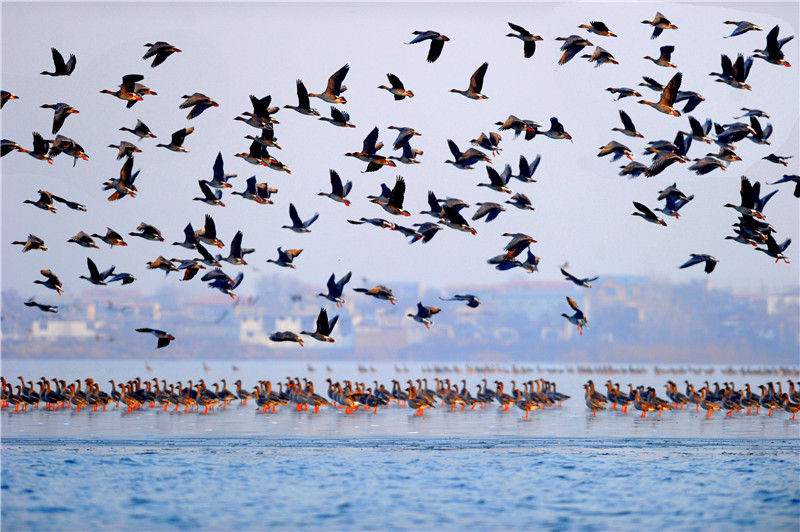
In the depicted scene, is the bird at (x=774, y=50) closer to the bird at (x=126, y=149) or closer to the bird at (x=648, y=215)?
the bird at (x=648, y=215)

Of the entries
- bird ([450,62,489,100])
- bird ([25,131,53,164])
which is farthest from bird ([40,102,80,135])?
bird ([450,62,489,100])

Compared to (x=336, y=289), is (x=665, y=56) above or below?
above

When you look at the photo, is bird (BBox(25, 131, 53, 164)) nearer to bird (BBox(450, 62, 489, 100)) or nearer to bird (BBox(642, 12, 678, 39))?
bird (BBox(450, 62, 489, 100))

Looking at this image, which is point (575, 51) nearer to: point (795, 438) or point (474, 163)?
point (474, 163)

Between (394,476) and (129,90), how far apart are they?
1038cm

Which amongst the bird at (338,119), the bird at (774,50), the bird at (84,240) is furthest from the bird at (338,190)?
the bird at (774,50)

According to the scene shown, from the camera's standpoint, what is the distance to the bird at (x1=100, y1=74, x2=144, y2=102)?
22.3 metres

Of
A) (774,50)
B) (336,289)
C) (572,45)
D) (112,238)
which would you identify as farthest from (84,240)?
(774,50)

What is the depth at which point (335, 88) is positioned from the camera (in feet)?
72.4

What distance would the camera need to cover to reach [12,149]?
21.9 m

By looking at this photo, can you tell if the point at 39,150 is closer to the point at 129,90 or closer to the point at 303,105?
the point at 129,90

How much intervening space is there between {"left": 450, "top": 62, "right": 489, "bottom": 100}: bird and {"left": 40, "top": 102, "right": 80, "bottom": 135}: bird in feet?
28.8

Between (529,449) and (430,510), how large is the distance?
7.16 m

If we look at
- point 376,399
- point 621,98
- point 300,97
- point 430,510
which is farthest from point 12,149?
point 376,399
